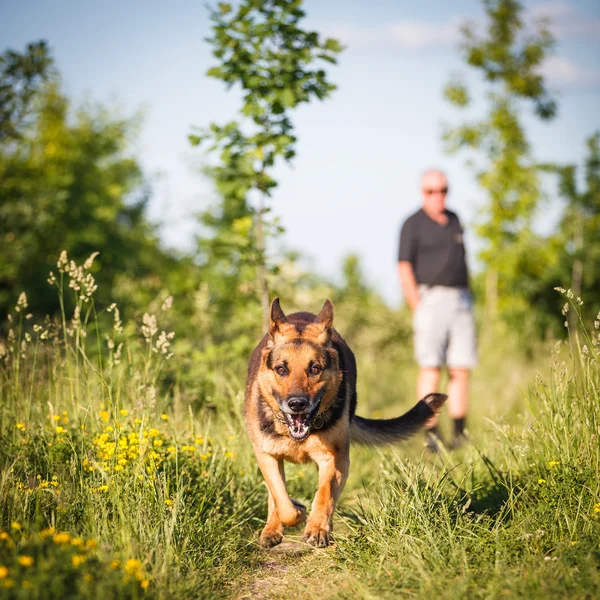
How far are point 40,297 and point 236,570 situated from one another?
7.86 metres

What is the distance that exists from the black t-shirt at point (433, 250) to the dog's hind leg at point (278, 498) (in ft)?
11.6

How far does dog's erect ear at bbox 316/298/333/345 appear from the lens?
4.39 m

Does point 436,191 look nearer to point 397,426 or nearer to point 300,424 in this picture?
point 397,426

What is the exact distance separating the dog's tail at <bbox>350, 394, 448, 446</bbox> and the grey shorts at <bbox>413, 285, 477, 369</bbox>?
7.99ft

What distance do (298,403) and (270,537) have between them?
0.85 metres

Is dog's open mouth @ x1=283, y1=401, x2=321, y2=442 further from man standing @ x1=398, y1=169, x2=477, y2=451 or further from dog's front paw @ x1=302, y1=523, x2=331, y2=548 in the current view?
man standing @ x1=398, y1=169, x2=477, y2=451

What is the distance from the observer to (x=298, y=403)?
12.8 ft

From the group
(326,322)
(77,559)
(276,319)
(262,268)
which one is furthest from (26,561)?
(262,268)

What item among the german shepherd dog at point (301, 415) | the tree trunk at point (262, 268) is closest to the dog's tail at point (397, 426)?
the german shepherd dog at point (301, 415)

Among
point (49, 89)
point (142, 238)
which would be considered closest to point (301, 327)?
point (142, 238)

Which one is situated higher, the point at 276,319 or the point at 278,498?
the point at 276,319

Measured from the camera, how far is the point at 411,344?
12.9 meters

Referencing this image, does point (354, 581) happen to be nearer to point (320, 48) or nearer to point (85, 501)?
point (85, 501)

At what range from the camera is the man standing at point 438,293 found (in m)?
7.11
